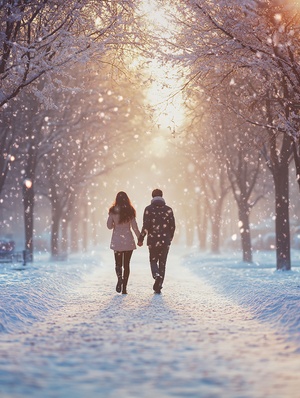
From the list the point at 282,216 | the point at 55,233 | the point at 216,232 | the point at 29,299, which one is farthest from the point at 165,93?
the point at 216,232

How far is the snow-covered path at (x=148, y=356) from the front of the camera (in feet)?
17.7

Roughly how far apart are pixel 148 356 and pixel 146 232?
691 centimetres

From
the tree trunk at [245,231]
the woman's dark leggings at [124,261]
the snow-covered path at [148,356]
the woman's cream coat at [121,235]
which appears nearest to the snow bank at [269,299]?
the snow-covered path at [148,356]

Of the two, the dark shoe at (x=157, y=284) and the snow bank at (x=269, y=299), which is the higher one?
the dark shoe at (x=157, y=284)

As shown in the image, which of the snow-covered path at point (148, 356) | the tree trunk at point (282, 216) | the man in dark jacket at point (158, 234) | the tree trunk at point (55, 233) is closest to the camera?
the snow-covered path at point (148, 356)

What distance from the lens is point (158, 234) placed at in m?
13.5

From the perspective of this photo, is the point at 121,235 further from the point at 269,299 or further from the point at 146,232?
the point at 269,299

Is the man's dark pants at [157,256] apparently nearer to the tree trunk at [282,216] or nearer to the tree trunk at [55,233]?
the tree trunk at [282,216]

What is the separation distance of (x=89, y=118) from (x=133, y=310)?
59.0 feet

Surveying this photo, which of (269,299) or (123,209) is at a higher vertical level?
(123,209)

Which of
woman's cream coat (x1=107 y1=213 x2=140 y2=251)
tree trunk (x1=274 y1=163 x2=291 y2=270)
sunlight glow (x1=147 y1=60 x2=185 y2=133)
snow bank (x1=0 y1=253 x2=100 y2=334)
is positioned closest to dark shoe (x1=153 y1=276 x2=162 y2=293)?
woman's cream coat (x1=107 y1=213 x2=140 y2=251)

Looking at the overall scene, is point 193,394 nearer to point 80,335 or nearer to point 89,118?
point 80,335

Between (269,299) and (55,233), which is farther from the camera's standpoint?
(55,233)

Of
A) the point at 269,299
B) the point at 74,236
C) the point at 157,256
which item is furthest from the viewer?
the point at 74,236
